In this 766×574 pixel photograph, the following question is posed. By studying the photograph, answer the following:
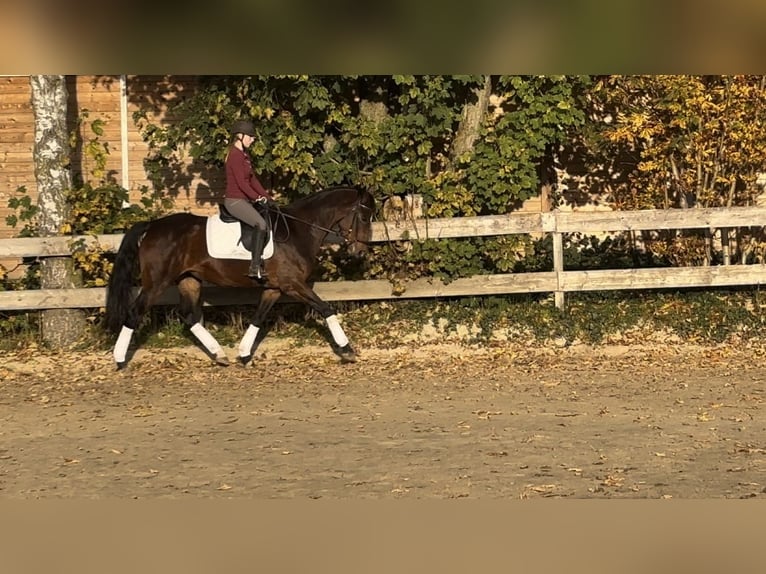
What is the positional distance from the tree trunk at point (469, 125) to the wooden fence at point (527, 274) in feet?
4.61

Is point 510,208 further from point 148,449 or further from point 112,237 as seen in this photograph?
point 148,449

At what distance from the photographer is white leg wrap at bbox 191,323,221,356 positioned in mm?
10289

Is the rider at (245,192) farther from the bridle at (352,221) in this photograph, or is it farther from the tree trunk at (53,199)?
the tree trunk at (53,199)

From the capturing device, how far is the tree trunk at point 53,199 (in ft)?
35.8

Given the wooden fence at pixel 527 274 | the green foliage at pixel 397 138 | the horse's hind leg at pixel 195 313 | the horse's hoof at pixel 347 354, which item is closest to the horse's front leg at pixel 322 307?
the horse's hoof at pixel 347 354

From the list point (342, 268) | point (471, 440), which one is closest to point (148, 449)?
point (471, 440)

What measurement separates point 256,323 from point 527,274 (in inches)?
136

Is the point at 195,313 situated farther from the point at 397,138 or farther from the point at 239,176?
the point at 397,138

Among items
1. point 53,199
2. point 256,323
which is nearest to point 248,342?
point 256,323

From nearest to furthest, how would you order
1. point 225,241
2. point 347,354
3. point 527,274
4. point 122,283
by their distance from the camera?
point 225,241
point 122,283
point 347,354
point 527,274

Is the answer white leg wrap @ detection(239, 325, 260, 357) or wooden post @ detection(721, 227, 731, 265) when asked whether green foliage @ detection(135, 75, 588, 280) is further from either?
wooden post @ detection(721, 227, 731, 265)

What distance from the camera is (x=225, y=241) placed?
9.85m

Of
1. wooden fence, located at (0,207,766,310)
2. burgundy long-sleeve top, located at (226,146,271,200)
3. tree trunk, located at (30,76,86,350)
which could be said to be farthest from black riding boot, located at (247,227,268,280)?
tree trunk, located at (30,76,86,350)

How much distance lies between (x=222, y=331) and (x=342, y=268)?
1.82 metres
